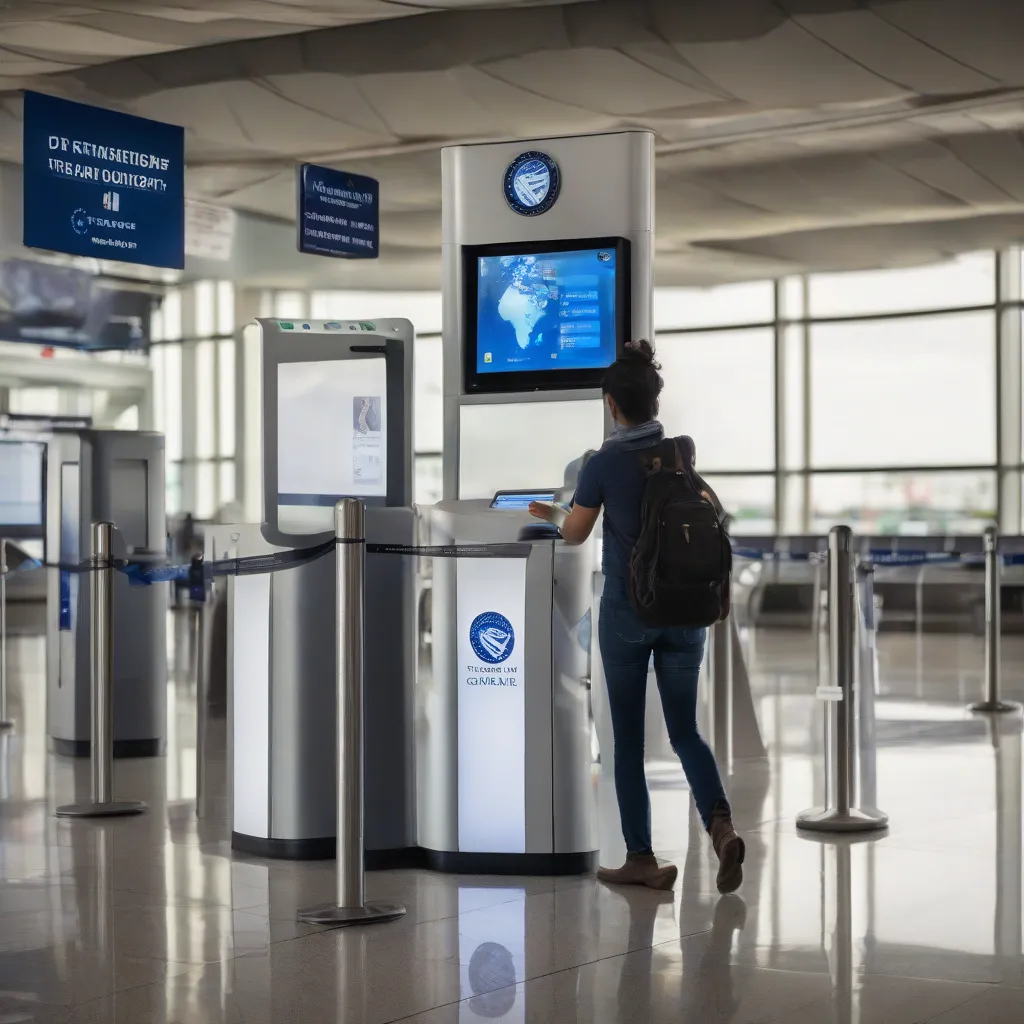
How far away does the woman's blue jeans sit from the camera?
14.9 ft

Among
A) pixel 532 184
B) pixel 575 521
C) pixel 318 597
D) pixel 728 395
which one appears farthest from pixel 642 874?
pixel 728 395

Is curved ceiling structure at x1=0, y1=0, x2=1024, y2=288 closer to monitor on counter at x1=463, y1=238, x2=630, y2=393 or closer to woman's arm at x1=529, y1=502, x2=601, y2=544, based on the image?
monitor on counter at x1=463, y1=238, x2=630, y2=393

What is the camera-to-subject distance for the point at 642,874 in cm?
469

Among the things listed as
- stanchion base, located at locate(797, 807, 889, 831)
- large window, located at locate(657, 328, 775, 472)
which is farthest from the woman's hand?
large window, located at locate(657, 328, 775, 472)

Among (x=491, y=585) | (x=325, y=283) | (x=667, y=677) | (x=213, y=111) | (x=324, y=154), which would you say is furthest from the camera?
(x=325, y=283)

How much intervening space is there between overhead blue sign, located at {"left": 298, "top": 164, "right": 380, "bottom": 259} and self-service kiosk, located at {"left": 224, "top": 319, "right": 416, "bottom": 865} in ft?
18.0

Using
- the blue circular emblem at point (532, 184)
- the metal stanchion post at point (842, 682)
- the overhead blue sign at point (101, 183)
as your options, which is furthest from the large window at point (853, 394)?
the blue circular emblem at point (532, 184)

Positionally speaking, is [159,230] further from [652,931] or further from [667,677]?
[652,931]

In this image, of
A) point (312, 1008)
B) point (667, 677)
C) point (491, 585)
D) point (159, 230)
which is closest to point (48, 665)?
point (159, 230)

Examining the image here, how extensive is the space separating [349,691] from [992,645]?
6.31 metres

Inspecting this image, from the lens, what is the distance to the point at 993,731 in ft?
27.5

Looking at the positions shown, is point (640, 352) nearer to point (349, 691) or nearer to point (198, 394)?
point (349, 691)

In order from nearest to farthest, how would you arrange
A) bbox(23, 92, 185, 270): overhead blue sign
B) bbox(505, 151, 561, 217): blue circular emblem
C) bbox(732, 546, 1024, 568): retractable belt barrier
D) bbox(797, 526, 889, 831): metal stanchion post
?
bbox(505, 151, 561, 217): blue circular emblem
bbox(797, 526, 889, 831): metal stanchion post
bbox(23, 92, 185, 270): overhead blue sign
bbox(732, 546, 1024, 568): retractable belt barrier

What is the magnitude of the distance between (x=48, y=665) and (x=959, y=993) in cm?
597
